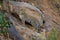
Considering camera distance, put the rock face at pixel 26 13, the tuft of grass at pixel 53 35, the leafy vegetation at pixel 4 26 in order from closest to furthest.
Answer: the tuft of grass at pixel 53 35 → the leafy vegetation at pixel 4 26 → the rock face at pixel 26 13

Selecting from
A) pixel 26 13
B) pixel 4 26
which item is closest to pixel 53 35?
pixel 4 26

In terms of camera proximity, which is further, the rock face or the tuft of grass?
the rock face

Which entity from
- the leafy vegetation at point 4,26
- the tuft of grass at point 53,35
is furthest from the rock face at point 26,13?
the tuft of grass at point 53,35

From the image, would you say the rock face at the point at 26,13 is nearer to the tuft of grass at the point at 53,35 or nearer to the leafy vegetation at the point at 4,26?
Result: the leafy vegetation at the point at 4,26

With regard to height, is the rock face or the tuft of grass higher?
the tuft of grass

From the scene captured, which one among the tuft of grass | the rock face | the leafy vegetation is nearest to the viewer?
the tuft of grass

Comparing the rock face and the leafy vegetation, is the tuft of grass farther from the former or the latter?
the rock face

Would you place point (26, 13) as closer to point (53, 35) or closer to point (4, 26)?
point (4, 26)

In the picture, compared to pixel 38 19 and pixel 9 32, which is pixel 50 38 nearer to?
pixel 9 32

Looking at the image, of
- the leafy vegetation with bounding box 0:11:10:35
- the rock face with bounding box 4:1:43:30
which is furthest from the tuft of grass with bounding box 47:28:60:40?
the rock face with bounding box 4:1:43:30

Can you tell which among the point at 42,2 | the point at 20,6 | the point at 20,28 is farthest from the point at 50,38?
the point at 42,2

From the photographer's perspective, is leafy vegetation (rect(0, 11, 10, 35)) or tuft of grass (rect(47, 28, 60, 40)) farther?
leafy vegetation (rect(0, 11, 10, 35))

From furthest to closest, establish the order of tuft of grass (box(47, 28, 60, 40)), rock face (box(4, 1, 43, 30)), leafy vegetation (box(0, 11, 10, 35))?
1. rock face (box(4, 1, 43, 30))
2. leafy vegetation (box(0, 11, 10, 35))
3. tuft of grass (box(47, 28, 60, 40))

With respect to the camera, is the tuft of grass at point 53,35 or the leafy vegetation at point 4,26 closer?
the tuft of grass at point 53,35
